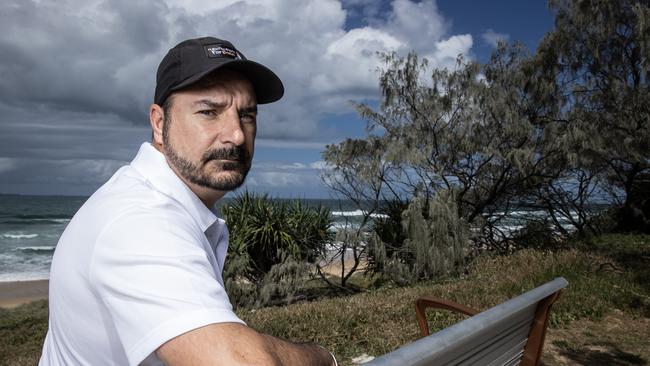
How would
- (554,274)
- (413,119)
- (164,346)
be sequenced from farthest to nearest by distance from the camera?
(413,119) → (554,274) → (164,346)

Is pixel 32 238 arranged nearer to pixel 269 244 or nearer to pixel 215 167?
pixel 269 244

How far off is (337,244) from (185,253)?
10.7m

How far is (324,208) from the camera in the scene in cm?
1296

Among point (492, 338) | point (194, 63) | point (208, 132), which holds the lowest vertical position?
point (492, 338)

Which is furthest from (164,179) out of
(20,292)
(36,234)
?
(36,234)

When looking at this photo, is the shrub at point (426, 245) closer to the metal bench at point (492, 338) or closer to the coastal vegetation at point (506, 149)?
the coastal vegetation at point (506, 149)

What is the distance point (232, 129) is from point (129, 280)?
24.2 inches

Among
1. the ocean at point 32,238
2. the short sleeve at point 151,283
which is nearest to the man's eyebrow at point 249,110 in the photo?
the short sleeve at point 151,283

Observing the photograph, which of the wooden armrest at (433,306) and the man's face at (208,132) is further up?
the man's face at (208,132)

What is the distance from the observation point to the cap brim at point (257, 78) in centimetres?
128

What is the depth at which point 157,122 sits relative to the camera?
1404 millimetres

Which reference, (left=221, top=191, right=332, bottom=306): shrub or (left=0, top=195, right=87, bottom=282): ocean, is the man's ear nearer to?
(left=221, top=191, right=332, bottom=306): shrub

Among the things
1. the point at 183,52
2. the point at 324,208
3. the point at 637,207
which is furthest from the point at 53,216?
the point at 183,52

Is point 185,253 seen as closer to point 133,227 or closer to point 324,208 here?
point 133,227
